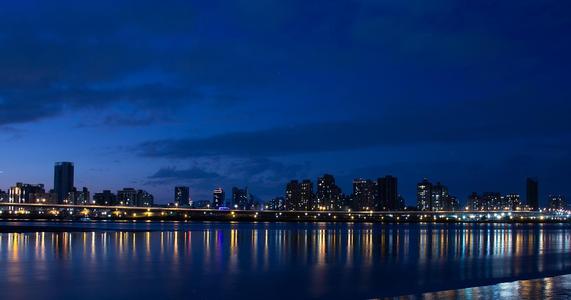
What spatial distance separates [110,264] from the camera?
33.8 m

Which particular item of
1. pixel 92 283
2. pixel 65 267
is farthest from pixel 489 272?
pixel 65 267

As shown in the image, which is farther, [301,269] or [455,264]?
[455,264]

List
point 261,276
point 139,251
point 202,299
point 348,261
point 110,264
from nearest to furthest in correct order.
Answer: point 202,299 → point 261,276 → point 110,264 → point 348,261 → point 139,251

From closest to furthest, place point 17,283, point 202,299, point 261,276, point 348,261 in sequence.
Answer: point 202,299
point 17,283
point 261,276
point 348,261

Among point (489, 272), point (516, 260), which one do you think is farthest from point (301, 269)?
point (516, 260)

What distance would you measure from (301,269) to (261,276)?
12.7 ft

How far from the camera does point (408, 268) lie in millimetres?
32875

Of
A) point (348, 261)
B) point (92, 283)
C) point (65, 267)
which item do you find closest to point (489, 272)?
point (348, 261)

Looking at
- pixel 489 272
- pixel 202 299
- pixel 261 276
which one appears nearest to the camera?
pixel 202 299

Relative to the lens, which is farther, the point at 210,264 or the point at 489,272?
the point at 210,264

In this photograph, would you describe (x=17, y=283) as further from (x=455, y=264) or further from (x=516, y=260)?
(x=516, y=260)

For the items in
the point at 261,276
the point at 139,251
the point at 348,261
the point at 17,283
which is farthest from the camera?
the point at 139,251

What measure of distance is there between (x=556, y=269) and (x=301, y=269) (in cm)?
1286

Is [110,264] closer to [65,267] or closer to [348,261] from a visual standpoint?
[65,267]
